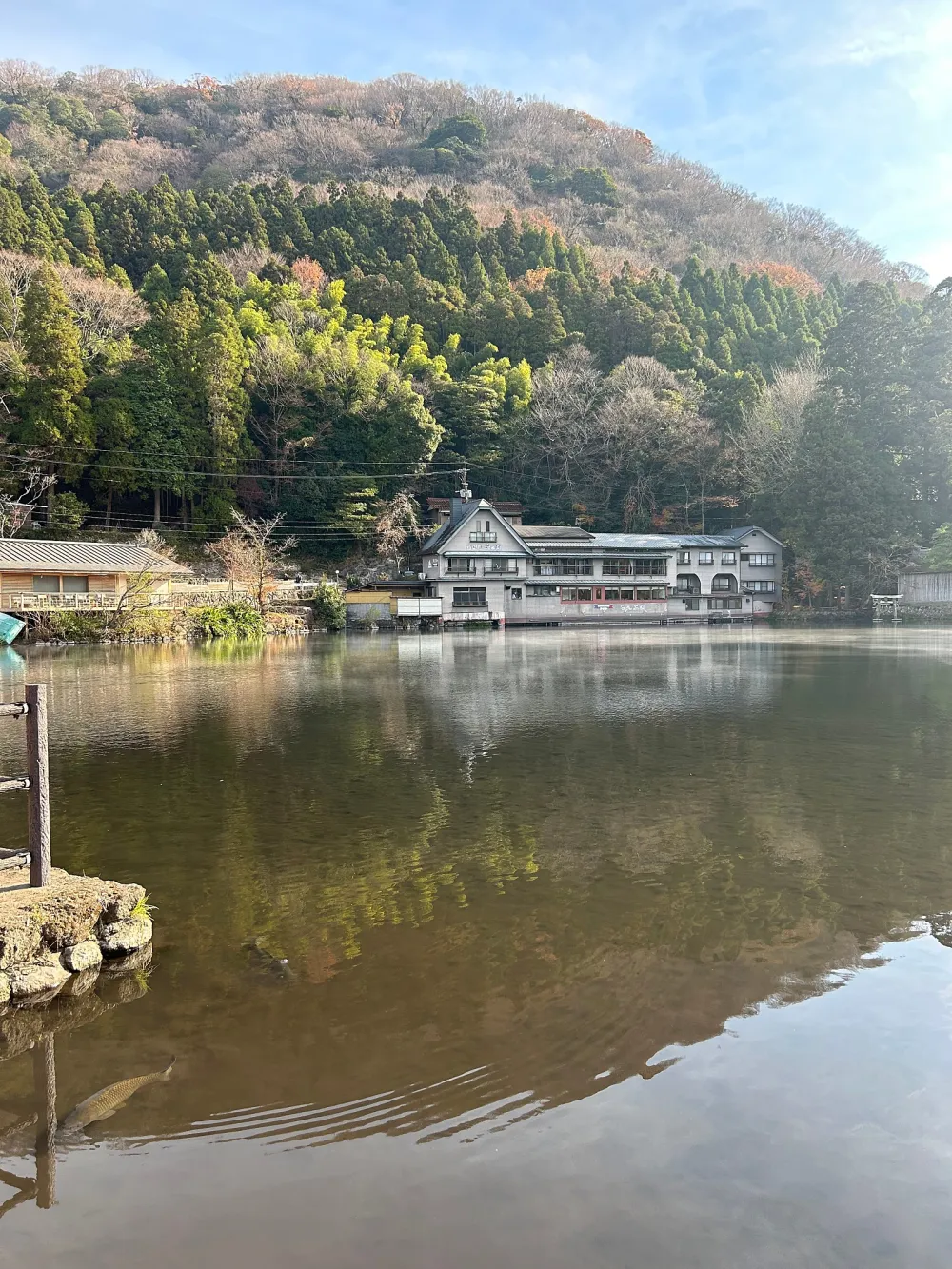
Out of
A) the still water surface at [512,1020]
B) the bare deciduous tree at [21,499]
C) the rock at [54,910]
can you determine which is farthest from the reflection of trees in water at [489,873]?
the bare deciduous tree at [21,499]

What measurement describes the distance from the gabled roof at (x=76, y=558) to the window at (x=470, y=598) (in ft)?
49.7

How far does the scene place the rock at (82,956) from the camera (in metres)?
4.23

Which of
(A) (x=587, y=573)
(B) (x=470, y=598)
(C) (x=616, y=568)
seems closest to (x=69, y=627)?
(B) (x=470, y=598)

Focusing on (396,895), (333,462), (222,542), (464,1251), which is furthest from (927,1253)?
(333,462)

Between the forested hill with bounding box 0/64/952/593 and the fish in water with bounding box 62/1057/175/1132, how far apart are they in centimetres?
3863

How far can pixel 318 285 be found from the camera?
5828cm

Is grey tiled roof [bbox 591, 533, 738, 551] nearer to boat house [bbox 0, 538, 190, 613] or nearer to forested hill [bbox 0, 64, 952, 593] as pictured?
forested hill [bbox 0, 64, 952, 593]

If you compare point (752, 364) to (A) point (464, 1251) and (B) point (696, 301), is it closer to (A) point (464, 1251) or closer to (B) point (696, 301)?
(B) point (696, 301)

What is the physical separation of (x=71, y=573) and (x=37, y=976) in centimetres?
3080

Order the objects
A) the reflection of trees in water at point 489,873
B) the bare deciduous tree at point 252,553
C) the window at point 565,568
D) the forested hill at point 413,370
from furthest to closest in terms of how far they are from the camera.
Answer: the window at point 565,568 → the forested hill at point 413,370 → the bare deciduous tree at point 252,553 → the reflection of trees in water at point 489,873

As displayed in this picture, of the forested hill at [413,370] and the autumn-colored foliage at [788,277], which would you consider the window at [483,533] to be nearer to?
the forested hill at [413,370]

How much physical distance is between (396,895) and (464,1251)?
3.00 m

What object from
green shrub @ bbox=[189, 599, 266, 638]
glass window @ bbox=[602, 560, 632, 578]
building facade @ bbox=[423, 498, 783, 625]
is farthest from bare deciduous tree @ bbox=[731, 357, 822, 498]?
green shrub @ bbox=[189, 599, 266, 638]

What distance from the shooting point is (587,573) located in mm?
46250
